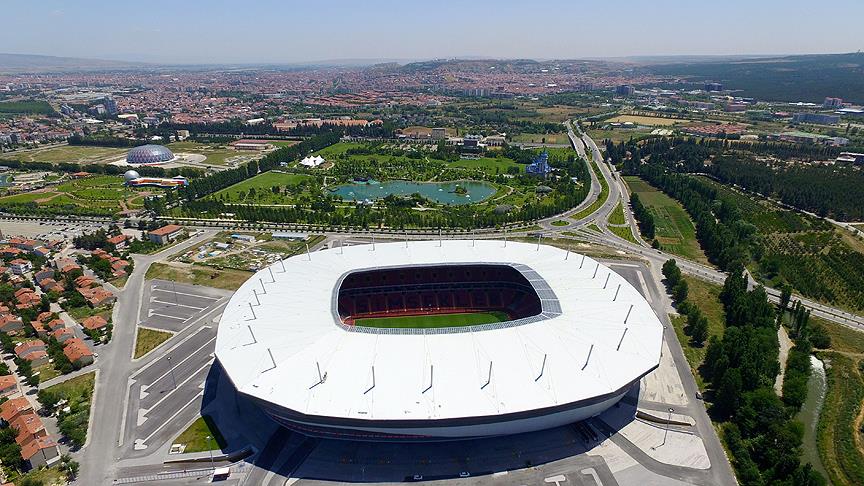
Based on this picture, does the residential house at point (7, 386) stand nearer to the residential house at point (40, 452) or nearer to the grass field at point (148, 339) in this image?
the grass field at point (148, 339)

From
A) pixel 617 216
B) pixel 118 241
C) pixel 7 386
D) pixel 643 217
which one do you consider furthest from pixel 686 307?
pixel 118 241

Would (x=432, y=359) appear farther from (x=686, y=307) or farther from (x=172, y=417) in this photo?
(x=686, y=307)

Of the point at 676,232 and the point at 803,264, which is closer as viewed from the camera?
the point at 803,264

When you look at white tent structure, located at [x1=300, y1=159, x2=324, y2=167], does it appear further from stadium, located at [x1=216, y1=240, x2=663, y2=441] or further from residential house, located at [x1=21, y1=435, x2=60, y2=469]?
residential house, located at [x1=21, y1=435, x2=60, y2=469]

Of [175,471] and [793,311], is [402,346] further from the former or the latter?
[793,311]

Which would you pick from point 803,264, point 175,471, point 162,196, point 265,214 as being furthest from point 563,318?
point 162,196

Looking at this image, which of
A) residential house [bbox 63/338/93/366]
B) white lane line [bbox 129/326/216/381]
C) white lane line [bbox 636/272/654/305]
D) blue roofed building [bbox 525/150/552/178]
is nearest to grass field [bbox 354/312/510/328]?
white lane line [bbox 129/326/216/381]
